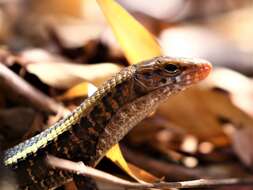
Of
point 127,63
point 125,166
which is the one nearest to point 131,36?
point 127,63

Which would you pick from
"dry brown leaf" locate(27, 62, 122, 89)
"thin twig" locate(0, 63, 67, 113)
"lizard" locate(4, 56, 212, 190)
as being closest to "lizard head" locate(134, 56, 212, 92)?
"lizard" locate(4, 56, 212, 190)

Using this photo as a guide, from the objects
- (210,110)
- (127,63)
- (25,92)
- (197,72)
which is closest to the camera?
(197,72)

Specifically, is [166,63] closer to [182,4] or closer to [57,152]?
[57,152]

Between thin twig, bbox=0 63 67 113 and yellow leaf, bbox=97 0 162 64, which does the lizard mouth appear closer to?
yellow leaf, bbox=97 0 162 64

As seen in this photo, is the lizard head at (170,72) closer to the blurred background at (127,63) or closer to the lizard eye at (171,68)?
the lizard eye at (171,68)

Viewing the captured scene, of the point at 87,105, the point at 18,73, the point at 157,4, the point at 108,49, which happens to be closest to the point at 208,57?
the point at 108,49

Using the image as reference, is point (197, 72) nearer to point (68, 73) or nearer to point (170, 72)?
point (170, 72)

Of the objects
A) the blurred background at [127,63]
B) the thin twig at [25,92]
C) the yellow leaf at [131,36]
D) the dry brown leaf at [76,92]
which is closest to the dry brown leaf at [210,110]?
the blurred background at [127,63]
